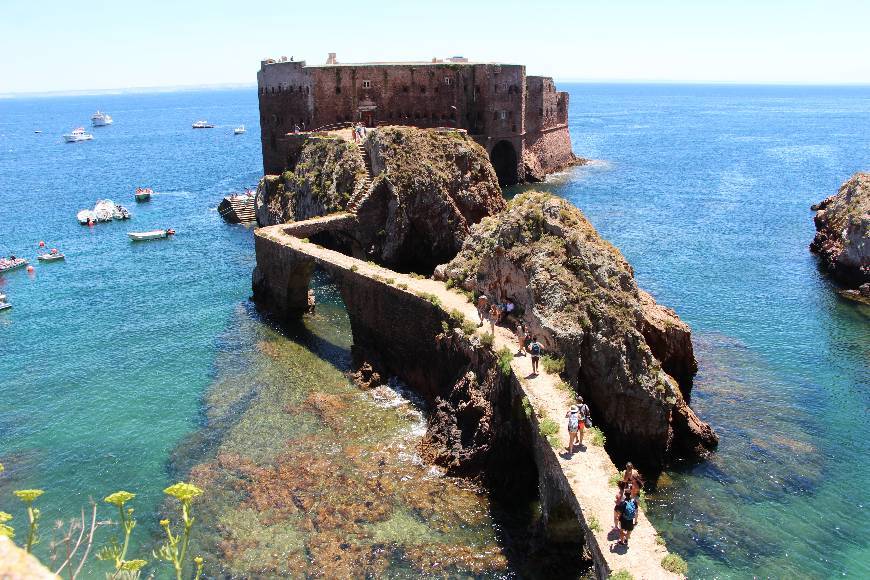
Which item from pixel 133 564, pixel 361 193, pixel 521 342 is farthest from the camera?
pixel 361 193

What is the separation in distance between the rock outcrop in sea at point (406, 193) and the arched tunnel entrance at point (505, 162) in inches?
1325

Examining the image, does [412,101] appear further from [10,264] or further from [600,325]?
[600,325]

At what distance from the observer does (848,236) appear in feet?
174

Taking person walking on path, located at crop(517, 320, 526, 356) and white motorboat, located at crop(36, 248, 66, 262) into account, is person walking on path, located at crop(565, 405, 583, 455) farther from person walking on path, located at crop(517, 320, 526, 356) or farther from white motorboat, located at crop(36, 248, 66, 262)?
white motorboat, located at crop(36, 248, 66, 262)

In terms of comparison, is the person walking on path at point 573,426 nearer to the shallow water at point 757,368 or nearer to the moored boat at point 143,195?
the shallow water at point 757,368

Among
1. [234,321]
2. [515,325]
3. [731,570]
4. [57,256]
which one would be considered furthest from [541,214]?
[57,256]

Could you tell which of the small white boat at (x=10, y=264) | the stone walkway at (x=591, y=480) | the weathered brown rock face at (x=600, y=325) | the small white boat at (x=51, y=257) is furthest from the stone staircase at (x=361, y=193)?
the small white boat at (x=10, y=264)

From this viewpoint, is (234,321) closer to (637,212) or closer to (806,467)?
(806,467)

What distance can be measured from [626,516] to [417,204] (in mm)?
36869

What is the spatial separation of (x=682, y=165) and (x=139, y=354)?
317 ft

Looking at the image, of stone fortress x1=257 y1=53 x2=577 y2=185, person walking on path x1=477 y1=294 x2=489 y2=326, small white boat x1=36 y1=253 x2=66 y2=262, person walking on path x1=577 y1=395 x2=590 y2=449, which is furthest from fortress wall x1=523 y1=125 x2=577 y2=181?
person walking on path x1=577 y1=395 x2=590 y2=449

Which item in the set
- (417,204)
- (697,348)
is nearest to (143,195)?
(417,204)

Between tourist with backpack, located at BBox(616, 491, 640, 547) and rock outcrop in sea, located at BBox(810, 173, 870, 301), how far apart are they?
3891 centimetres

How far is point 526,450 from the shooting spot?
84.7 feet
